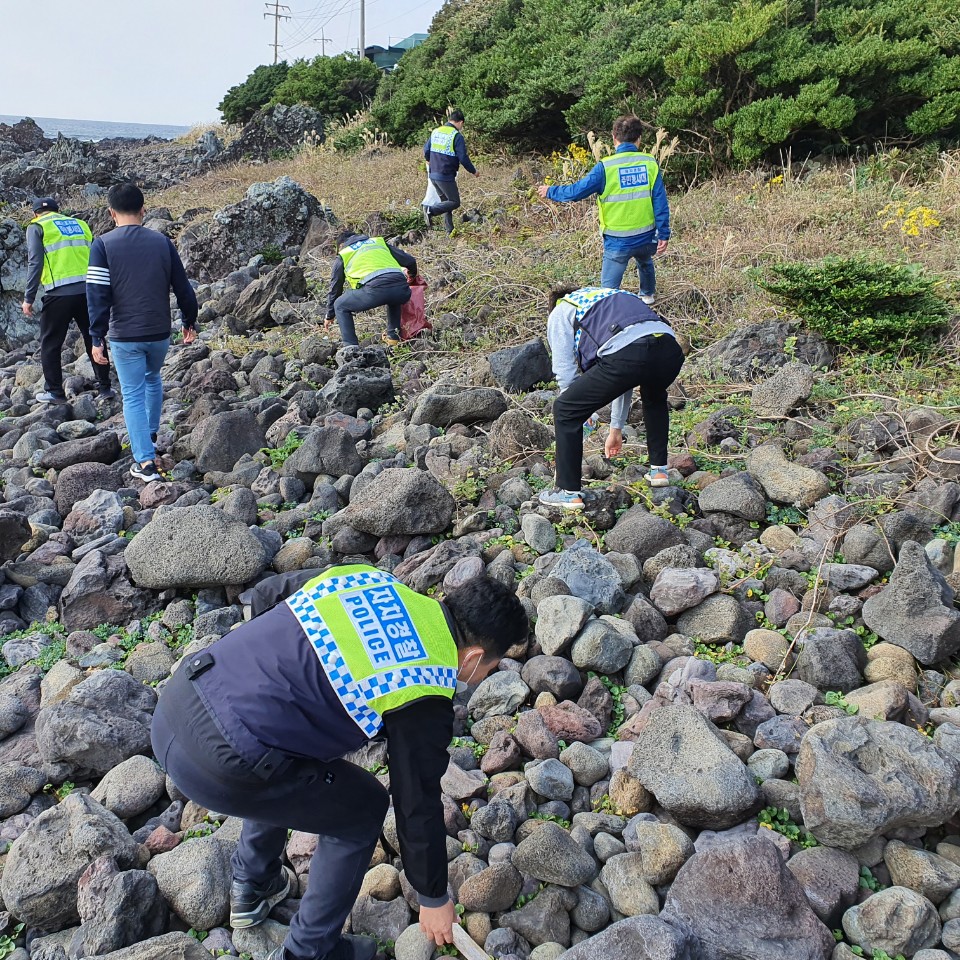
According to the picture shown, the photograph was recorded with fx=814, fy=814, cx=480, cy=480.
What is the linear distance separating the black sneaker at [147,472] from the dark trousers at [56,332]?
178cm

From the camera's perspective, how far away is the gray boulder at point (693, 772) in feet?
8.11

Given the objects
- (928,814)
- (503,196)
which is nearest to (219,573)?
(928,814)

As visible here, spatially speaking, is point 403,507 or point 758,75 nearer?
point 403,507

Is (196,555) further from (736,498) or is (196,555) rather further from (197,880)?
(736,498)

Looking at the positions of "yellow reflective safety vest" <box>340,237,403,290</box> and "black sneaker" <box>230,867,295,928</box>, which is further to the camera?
"yellow reflective safety vest" <box>340,237,403,290</box>

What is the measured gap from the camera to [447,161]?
9656 mm

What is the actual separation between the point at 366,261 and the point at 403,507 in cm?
329

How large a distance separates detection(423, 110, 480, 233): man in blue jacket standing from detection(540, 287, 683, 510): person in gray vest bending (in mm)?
6063

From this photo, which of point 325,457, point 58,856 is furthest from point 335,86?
point 58,856

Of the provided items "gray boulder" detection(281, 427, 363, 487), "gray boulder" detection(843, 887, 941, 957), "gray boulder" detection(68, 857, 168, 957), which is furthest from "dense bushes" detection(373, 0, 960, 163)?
"gray boulder" detection(68, 857, 168, 957)

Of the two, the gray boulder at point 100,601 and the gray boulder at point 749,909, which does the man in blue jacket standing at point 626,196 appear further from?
the gray boulder at point 749,909

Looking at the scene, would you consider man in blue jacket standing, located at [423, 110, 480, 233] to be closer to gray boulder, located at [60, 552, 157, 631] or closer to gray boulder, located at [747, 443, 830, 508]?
gray boulder, located at [747, 443, 830, 508]

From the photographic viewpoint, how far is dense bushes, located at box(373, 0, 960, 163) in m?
9.32

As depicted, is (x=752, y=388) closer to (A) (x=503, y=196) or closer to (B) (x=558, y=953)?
(B) (x=558, y=953)
